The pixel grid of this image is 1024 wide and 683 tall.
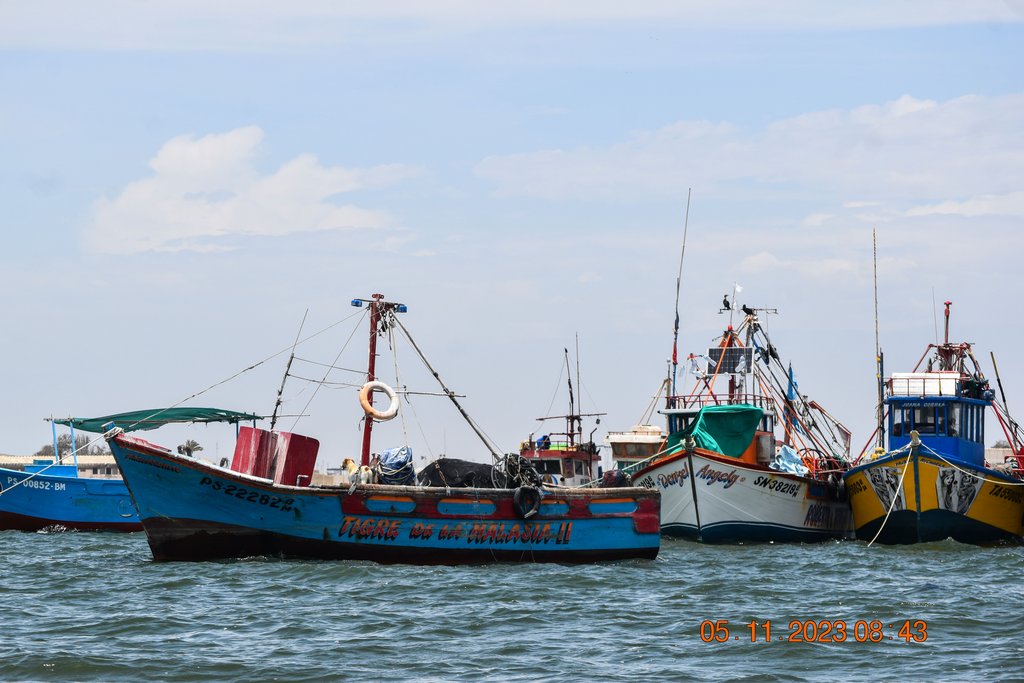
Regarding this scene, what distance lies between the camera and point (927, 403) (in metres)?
34.0

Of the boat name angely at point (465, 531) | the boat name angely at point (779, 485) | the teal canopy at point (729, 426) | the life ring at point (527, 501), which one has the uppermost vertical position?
the teal canopy at point (729, 426)

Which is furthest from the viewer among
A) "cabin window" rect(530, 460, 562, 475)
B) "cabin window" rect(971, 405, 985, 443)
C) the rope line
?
"cabin window" rect(530, 460, 562, 475)

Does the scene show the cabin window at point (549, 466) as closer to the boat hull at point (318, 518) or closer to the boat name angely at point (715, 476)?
the boat name angely at point (715, 476)

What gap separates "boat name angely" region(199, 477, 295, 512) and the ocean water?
108 centimetres

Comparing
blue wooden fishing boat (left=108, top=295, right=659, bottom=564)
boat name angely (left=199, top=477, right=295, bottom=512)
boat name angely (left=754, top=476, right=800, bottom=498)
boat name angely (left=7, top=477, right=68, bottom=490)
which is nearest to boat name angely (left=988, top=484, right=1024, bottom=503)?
boat name angely (left=754, top=476, right=800, bottom=498)

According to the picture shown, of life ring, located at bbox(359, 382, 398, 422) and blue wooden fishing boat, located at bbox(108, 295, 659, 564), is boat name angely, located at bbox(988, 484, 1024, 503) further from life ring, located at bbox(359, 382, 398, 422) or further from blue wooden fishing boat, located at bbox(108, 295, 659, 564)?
life ring, located at bbox(359, 382, 398, 422)

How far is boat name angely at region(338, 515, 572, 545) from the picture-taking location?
22.5m

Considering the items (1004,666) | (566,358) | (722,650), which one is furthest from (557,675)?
(566,358)

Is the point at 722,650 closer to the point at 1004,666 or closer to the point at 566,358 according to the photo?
the point at 1004,666

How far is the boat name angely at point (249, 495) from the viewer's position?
2192cm

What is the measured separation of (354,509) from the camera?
2238 cm

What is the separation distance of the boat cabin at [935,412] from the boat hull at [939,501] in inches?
62.3
